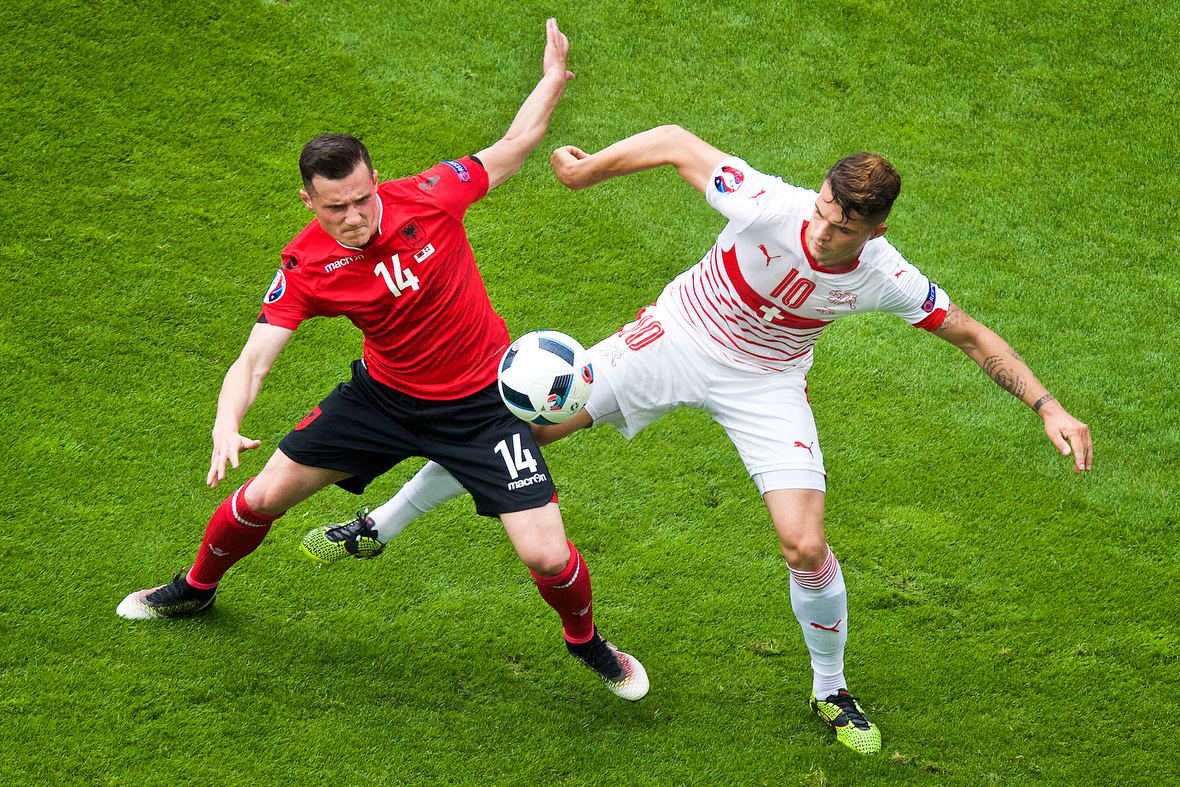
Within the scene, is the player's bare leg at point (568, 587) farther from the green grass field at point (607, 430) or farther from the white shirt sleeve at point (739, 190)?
the white shirt sleeve at point (739, 190)

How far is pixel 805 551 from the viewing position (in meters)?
4.09

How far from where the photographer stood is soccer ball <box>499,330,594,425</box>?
13.3 ft

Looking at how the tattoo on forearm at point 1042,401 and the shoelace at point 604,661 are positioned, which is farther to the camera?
the shoelace at point 604,661

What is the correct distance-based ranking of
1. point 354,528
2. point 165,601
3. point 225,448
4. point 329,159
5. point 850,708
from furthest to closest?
1. point 354,528
2. point 165,601
3. point 850,708
4. point 329,159
5. point 225,448

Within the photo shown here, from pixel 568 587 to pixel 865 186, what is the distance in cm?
193

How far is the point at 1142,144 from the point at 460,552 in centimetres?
611

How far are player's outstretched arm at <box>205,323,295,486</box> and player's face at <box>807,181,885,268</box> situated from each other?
82.2 inches

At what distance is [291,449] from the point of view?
4.31m

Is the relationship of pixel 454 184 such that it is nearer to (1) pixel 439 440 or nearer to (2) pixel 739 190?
(1) pixel 439 440

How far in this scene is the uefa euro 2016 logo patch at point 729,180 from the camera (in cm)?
423

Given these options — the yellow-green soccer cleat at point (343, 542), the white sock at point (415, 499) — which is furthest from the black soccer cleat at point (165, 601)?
the white sock at point (415, 499)

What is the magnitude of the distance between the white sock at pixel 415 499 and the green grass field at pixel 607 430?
36cm

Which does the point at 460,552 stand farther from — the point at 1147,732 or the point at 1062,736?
the point at 1147,732

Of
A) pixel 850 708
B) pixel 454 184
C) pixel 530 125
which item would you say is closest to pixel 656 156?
pixel 530 125
